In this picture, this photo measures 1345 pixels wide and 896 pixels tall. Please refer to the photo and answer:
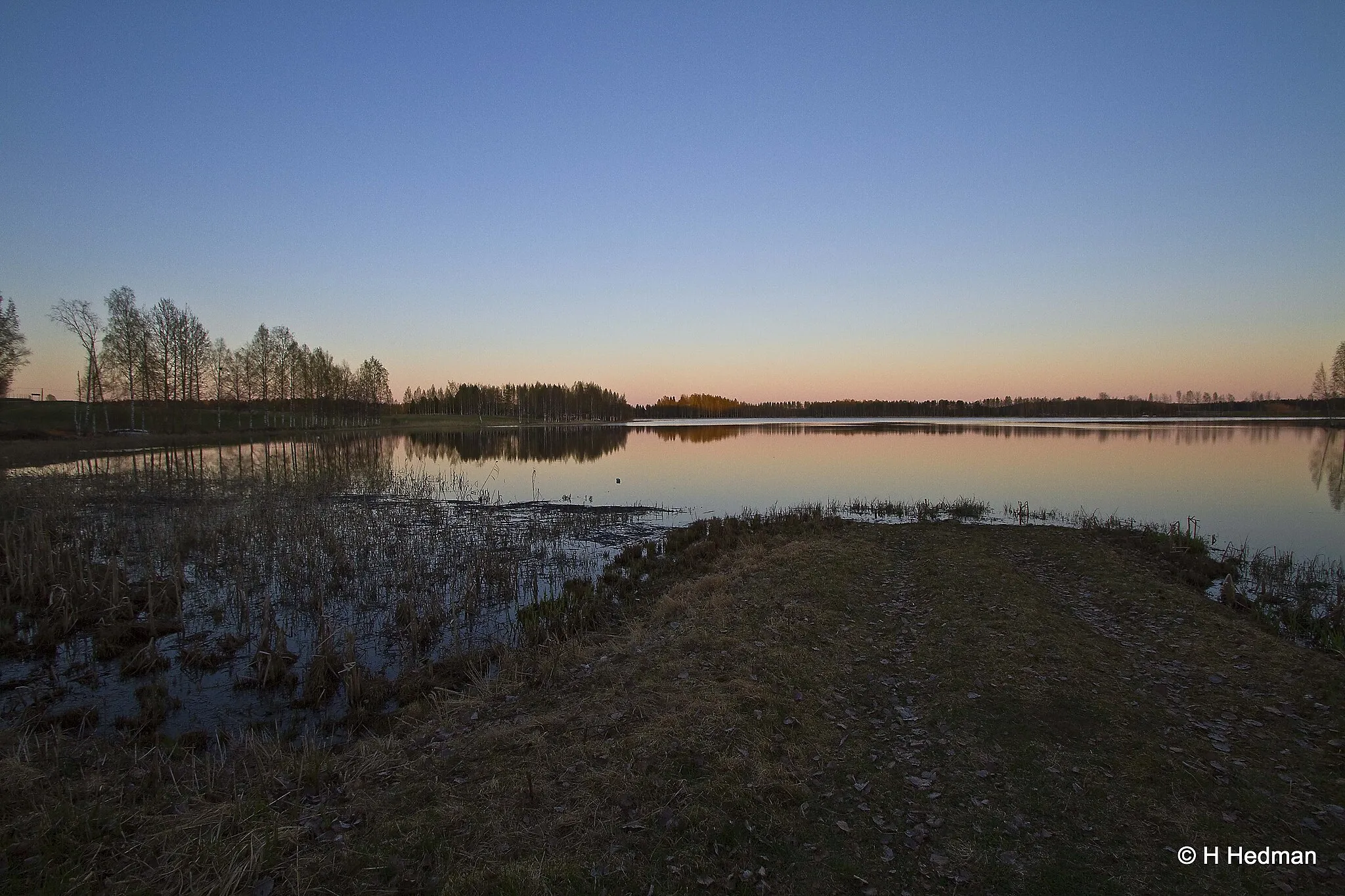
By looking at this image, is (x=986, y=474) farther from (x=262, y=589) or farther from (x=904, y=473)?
(x=262, y=589)

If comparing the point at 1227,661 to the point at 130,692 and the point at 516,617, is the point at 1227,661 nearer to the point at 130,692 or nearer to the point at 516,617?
the point at 516,617

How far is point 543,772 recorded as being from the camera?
6043mm

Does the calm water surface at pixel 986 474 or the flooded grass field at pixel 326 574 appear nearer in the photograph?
the flooded grass field at pixel 326 574

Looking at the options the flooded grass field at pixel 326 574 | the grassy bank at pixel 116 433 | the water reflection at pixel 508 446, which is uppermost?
the grassy bank at pixel 116 433

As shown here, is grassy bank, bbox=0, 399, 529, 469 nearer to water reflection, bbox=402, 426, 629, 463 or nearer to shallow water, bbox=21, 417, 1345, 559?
shallow water, bbox=21, 417, 1345, 559

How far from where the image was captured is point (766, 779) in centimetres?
585

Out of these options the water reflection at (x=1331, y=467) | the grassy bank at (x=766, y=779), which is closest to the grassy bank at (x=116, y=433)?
the grassy bank at (x=766, y=779)

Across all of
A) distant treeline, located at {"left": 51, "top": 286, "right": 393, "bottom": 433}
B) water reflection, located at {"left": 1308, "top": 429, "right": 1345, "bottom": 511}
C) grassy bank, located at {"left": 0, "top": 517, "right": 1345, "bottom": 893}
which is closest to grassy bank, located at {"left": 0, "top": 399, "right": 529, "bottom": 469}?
distant treeline, located at {"left": 51, "top": 286, "right": 393, "bottom": 433}

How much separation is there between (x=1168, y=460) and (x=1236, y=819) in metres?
48.8

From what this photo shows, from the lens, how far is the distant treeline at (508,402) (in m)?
165

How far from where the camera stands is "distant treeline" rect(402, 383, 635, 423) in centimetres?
16538

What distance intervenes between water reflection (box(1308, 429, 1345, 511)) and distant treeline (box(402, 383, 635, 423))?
148 metres

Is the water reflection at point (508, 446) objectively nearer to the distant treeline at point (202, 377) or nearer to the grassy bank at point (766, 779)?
the distant treeline at point (202, 377)

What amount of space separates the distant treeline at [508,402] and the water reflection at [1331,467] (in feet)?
487
